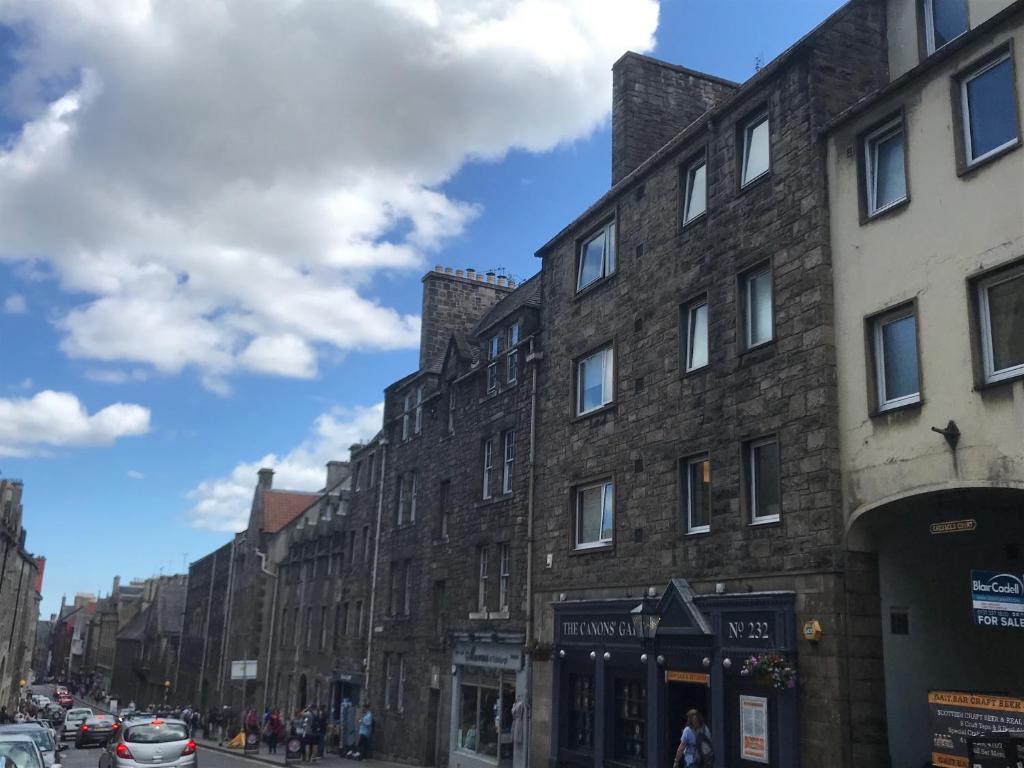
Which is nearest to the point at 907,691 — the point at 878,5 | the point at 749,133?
the point at 749,133

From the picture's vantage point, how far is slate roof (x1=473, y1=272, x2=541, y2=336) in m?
25.6

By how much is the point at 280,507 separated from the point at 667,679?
42.0m

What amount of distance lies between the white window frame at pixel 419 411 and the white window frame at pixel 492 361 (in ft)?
17.9

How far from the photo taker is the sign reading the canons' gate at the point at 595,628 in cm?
1805

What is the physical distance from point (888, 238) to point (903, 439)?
2866mm

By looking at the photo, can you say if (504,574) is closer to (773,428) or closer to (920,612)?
(773,428)

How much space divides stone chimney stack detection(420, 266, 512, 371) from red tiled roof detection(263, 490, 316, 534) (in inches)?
906

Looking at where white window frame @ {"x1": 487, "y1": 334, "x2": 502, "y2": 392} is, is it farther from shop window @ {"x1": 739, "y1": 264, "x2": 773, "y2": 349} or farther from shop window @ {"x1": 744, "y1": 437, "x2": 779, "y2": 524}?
shop window @ {"x1": 744, "y1": 437, "x2": 779, "y2": 524}

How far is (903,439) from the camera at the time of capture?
1244cm

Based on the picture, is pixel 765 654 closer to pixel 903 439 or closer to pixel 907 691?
pixel 907 691

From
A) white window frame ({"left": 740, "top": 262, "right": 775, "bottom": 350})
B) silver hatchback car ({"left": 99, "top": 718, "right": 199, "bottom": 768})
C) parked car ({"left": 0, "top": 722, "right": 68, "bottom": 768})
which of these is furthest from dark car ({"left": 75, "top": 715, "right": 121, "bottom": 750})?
white window frame ({"left": 740, "top": 262, "right": 775, "bottom": 350})

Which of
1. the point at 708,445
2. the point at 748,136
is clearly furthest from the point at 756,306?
the point at 748,136

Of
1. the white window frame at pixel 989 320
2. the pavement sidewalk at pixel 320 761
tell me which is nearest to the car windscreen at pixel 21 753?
the white window frame at pixel 989 320

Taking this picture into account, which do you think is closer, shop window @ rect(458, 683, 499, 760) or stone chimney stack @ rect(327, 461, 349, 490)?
shop window @ rect(458, 683, 499, 760)
